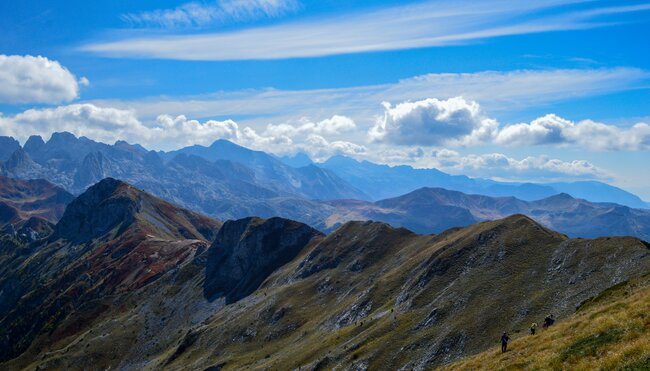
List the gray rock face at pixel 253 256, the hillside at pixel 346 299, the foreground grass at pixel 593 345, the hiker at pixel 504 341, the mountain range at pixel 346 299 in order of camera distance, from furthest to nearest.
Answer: the gray rock face at pixel 253 256, the hillside at pixel 346 299, the mountain range at pixel 346 299, the hiker at pixel 504 341, the foreground grass at pixel 593 345

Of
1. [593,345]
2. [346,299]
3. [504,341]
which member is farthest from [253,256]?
[593,345]

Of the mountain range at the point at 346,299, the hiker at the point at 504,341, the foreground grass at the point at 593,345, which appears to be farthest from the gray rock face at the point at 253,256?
the foreground grass at the point at 593,345

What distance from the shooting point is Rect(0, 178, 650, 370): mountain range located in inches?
2712

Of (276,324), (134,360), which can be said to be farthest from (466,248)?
(134,360)

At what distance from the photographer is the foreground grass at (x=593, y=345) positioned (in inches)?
1075

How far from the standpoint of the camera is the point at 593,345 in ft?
102

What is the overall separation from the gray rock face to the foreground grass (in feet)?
439

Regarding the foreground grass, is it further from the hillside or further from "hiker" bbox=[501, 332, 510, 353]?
the hillside

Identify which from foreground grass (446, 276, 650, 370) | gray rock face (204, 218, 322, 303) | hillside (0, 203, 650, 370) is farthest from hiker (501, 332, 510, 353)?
gray rock face (204, 218, 322, 303)

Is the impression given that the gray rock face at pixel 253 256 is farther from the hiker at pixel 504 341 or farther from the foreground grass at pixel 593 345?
the foreground grass at pixel 593 345

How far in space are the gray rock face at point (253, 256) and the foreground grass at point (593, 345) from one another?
134 m

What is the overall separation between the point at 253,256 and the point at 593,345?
161 m

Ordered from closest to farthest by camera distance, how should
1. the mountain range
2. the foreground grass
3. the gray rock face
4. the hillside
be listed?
the foreground grass
the mountain range
the hillside
the gray rock face

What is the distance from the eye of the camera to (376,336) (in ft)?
251
